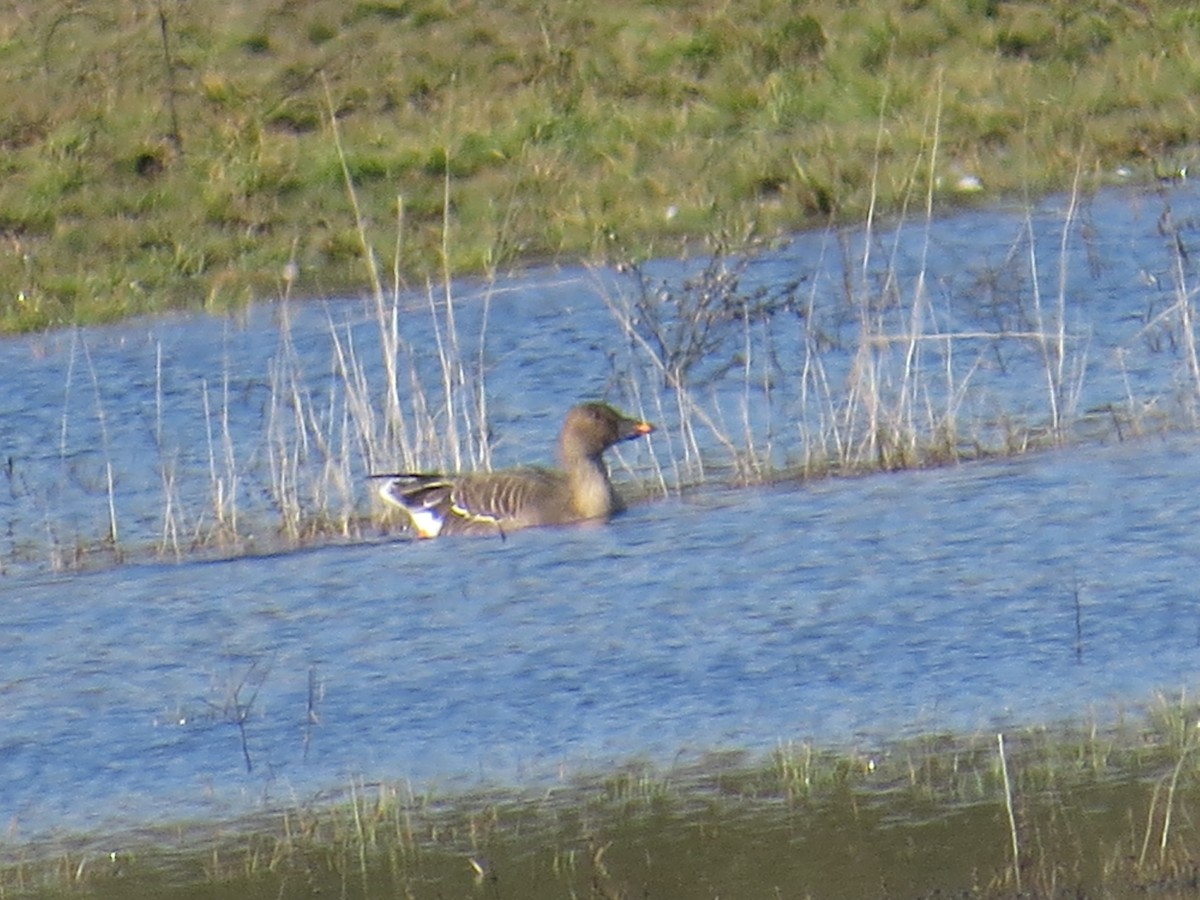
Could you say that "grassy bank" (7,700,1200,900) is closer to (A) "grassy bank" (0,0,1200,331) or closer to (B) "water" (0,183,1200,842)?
(B) "water" (0,183,1200,842)

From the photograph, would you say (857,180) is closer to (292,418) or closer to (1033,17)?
(1033,17)

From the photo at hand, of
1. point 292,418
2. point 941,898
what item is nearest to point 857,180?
point 292,418

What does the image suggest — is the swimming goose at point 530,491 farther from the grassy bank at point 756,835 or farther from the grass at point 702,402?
the grassy bank at point 756,835

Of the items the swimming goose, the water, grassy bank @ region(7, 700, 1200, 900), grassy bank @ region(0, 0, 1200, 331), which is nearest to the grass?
the water

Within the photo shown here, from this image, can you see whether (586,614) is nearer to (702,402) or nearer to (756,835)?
(756,835)

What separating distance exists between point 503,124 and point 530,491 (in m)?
8.53

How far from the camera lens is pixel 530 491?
983 cm

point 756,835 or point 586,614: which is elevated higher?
point 586,614

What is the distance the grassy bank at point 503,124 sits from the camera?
16.0 m

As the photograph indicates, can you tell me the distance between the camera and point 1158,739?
6.26 m

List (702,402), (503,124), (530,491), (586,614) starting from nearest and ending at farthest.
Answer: (586,614)
(530,491)
(702,402)
(503,124)

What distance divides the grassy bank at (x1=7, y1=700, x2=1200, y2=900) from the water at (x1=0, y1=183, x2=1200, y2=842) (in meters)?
0.21

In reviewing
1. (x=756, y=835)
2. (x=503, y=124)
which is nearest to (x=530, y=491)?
(x=756, y=835)

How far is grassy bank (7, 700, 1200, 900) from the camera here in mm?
5551
